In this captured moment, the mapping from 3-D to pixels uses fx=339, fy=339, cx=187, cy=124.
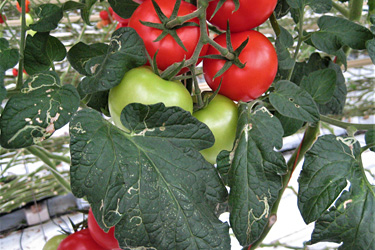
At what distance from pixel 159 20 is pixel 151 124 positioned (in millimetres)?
84

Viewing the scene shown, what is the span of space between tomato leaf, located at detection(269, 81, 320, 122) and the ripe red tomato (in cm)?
7

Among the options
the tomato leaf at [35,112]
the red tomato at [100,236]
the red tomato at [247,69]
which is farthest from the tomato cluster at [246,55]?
the red tomato at [100,236]

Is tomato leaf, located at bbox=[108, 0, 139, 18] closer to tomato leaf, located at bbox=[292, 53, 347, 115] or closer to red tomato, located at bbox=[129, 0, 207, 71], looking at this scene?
red tomato, located at bbox=[129, 0, 207, 71]

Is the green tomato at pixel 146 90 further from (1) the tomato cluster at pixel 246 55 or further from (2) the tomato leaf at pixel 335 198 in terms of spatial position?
(2) the tomato leaf at pixel 335 198

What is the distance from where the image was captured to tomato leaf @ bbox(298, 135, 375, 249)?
31 centimetres

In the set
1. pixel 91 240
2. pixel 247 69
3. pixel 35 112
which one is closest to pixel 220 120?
pixel 247 69

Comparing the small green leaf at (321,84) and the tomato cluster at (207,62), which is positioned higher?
the tomato cluster at (207,62)

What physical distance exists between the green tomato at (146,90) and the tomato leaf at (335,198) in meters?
0.14

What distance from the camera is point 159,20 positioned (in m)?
0.27

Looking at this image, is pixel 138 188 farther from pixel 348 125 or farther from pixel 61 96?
pixel 348 125

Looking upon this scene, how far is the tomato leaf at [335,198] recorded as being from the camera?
0.31m

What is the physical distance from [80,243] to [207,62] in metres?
0.30

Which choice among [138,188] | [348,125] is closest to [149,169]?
[138,188]

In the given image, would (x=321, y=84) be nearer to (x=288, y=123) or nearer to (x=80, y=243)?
(x=288, y=123)
